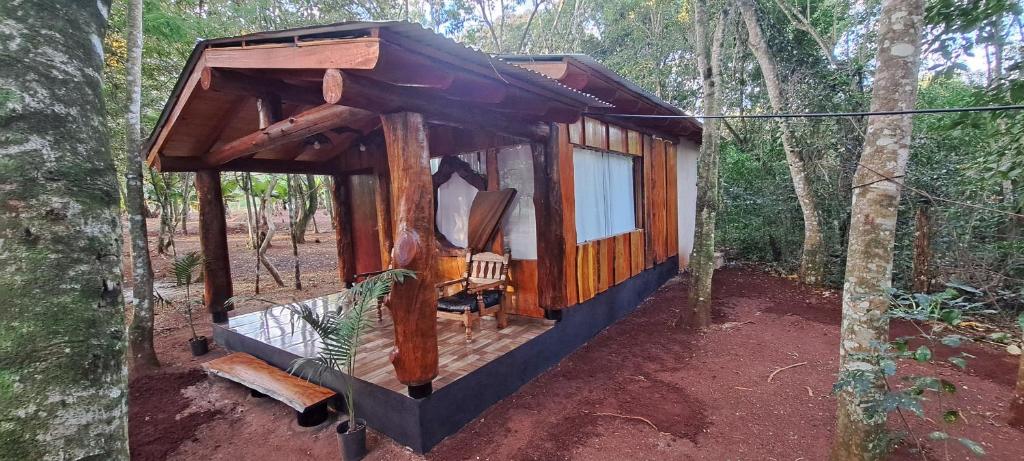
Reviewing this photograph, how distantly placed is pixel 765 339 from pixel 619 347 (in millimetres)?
1763

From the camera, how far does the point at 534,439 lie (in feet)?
9.97

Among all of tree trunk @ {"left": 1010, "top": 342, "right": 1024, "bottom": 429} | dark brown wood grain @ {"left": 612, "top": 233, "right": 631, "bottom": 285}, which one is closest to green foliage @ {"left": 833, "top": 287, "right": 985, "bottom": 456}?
tree trunk @ {"left": 1010, "top": 342, "right": 1024, "bottom": 429}

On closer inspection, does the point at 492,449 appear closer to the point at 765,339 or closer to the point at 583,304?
the point at 583,304

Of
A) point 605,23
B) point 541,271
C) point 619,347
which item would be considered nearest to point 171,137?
point 541,271

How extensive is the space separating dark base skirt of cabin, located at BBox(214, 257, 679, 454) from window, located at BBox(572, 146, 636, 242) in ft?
3.07

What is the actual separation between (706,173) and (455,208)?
3222mm

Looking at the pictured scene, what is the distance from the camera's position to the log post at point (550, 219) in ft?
14.1

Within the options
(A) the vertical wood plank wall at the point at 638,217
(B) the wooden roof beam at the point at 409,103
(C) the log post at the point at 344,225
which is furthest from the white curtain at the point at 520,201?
(C) the log post at the point at 344,225

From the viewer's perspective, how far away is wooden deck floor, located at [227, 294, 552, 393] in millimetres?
3412

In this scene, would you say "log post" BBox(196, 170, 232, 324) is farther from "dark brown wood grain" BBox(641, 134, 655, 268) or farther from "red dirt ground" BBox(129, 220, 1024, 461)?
"dark brown wood grain" BBox(641, 134, 655, 268)

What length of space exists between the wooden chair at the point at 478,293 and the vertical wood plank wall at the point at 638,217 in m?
0.79

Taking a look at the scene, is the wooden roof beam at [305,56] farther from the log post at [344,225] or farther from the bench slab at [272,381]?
the log post at [344,225]

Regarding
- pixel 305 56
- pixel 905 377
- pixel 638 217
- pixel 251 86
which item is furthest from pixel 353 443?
pixel 638 217

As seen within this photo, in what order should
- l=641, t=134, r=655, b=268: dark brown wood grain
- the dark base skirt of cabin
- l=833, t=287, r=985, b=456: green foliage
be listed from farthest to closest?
l=641, t=134, r=655, b=268: dark brown wood grain → the dark base skirt of cabin → l=833, t=287, r=985, b=456: green foliage
